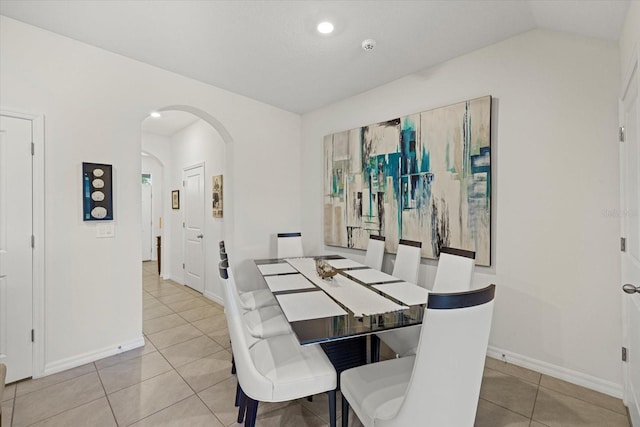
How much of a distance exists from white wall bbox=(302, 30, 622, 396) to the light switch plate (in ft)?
11.0

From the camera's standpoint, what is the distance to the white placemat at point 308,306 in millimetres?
1661

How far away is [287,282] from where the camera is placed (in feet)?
7.78

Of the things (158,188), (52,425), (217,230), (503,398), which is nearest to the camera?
(52,425)

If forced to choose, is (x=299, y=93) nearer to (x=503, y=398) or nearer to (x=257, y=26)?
(x=257, y=26)

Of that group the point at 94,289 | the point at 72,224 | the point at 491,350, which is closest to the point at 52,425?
the point at 94,289

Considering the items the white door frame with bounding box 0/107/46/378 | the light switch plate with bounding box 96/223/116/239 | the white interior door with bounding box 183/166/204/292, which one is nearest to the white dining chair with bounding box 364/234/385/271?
the light switch plate with bounding box 96/223/116/239

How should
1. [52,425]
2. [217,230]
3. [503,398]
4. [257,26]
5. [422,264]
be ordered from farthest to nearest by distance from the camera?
[217,230] < [422,264] < [257,26] < [503,398] < [52,425]

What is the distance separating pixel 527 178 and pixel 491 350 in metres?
1.53

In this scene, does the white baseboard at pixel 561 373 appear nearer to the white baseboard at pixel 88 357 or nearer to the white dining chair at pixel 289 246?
the white dining chair at pixel 289 246

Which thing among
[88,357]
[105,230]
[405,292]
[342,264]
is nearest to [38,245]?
[105,230]

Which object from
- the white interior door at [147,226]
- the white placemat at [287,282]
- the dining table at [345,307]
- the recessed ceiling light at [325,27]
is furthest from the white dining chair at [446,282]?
the white interior door at [147,226]

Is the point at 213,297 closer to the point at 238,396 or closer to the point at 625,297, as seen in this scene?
the point at 238,396

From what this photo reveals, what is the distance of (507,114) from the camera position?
2.52 metres

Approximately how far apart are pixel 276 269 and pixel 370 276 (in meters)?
0.90
